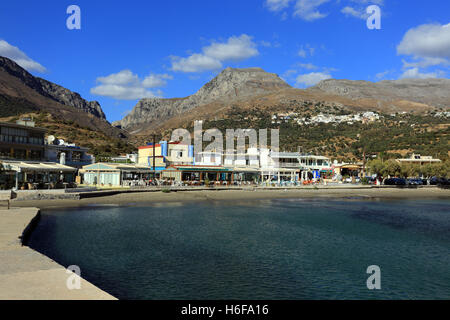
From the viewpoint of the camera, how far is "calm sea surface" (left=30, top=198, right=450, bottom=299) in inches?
486

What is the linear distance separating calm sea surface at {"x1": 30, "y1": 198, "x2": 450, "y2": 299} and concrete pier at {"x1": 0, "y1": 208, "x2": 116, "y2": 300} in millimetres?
2025

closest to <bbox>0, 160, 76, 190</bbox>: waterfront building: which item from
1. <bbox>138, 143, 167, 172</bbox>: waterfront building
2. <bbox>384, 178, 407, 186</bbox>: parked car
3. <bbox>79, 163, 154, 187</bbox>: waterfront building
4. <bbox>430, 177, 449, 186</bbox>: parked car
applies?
<bbox>79, 163, 154, 187</bbox>: waterfront building

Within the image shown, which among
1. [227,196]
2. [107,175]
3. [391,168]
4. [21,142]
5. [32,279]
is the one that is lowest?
[227,196]

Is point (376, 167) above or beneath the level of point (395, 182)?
above

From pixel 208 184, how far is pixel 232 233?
3077 centimetres

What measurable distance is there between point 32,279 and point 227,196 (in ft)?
119

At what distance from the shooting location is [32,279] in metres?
9.20

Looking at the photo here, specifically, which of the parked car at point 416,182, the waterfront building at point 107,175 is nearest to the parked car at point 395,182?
the parked car at point 416,182

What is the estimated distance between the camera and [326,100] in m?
177

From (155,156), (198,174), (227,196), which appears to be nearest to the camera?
(227,196)

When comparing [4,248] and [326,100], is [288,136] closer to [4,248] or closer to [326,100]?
[326,100]

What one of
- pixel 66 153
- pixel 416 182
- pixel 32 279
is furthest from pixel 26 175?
pixel 416 182

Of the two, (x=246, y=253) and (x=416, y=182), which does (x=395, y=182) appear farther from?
(x=246, y=253)

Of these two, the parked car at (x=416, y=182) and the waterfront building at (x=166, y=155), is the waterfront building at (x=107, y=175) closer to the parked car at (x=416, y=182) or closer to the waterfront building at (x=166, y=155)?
the waterfront building at (x=166, y=155)
